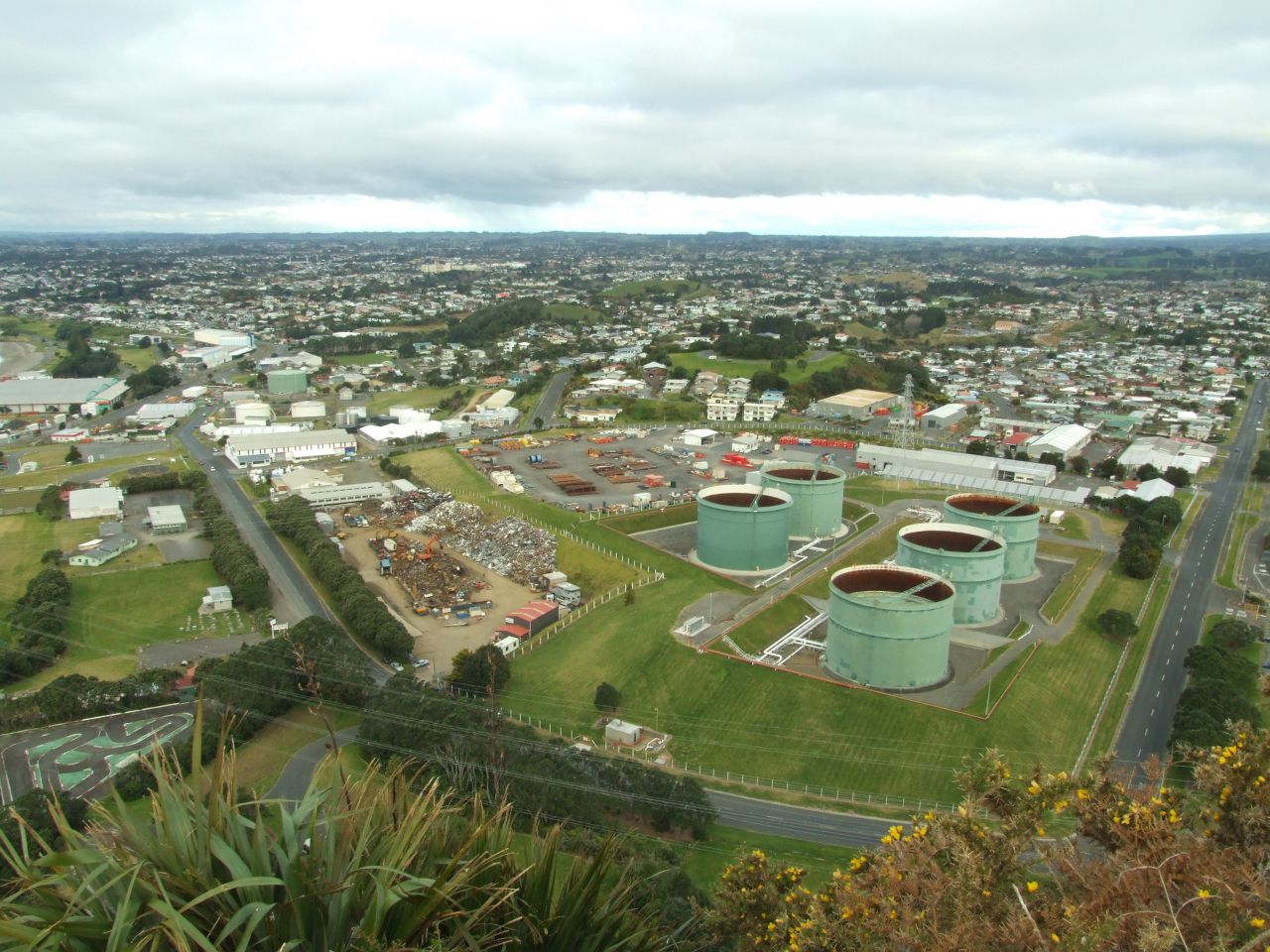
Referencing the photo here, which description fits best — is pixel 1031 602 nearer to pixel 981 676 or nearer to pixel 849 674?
pixel 981 676

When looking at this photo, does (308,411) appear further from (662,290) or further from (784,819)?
(662,290)

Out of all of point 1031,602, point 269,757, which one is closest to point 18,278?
point 269,757

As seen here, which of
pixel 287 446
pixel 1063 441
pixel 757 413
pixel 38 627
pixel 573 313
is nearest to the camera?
pixel 38 627

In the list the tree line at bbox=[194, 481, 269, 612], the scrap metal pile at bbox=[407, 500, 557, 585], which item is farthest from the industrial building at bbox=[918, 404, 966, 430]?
the tree line at bbox=[194, 481, 269, 612]

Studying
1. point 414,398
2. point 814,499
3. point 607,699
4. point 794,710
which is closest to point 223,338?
point 414,398

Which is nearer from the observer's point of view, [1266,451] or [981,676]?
[981,676]
